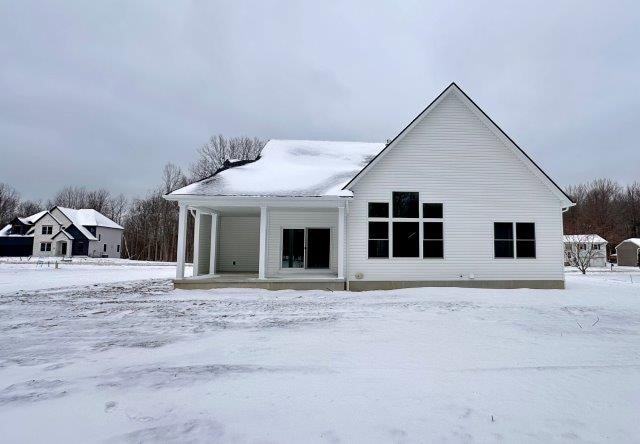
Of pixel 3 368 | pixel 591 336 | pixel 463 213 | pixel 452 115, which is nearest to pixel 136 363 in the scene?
pixel 3 368

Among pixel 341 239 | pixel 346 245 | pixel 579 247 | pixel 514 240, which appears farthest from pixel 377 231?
pixel 579 247

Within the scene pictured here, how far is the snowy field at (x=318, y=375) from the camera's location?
3.04 m

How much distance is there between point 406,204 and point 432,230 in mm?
1340

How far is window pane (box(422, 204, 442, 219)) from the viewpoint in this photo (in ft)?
43.7

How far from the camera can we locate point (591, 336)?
21.3ft

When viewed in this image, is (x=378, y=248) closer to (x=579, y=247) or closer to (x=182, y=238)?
(x=182, y=238)

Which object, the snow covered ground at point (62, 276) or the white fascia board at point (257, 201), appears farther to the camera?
the snow covered ground at point (62, 276)

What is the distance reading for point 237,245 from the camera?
57.8 feet

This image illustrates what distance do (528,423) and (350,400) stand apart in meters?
1.57

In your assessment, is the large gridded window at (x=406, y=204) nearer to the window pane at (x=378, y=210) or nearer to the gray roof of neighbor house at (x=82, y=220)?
the window pane at (x=378, y=210)

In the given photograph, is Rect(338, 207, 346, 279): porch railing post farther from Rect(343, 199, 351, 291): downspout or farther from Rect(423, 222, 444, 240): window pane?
Rect(423, 222, 444, 240): window pane

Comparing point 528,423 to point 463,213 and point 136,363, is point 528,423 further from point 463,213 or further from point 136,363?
point 463,213

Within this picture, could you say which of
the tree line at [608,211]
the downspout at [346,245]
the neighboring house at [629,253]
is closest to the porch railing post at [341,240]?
the downspout at [346,245]

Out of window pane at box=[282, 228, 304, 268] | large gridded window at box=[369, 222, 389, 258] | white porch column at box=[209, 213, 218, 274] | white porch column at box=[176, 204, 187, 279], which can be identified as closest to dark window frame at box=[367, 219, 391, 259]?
large gridded window at box=[369, 222, 389, 258]
